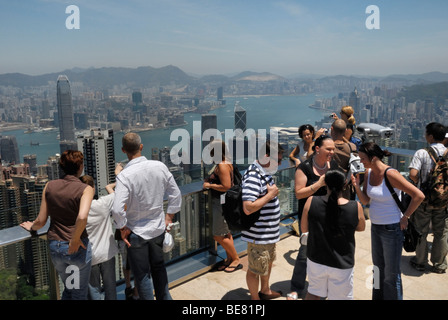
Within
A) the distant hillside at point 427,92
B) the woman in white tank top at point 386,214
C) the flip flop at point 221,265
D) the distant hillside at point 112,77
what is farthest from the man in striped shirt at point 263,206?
the distant hillside at point 112,77

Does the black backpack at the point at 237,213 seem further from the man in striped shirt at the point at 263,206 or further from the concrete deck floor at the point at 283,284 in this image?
the concrete deck floor at the point at 283,284

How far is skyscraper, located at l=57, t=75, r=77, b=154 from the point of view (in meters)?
57.3

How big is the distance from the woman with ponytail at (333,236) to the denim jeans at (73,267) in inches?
62.4

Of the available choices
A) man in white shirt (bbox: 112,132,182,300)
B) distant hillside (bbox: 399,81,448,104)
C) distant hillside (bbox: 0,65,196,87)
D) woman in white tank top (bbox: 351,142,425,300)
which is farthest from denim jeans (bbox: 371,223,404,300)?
distant hillside (bbox: 0,65,196,87)

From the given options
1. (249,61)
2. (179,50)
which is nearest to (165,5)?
(179,50)

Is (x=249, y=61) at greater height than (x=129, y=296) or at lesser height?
greater

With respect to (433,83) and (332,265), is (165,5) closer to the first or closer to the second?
(433,83)

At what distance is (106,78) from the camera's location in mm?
87688

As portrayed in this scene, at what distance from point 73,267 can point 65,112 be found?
69527mm

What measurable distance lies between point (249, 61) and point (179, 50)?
27.9 metres

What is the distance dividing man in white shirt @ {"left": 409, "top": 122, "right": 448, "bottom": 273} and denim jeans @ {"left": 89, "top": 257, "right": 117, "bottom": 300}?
3.21 meters

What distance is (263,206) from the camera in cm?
294
